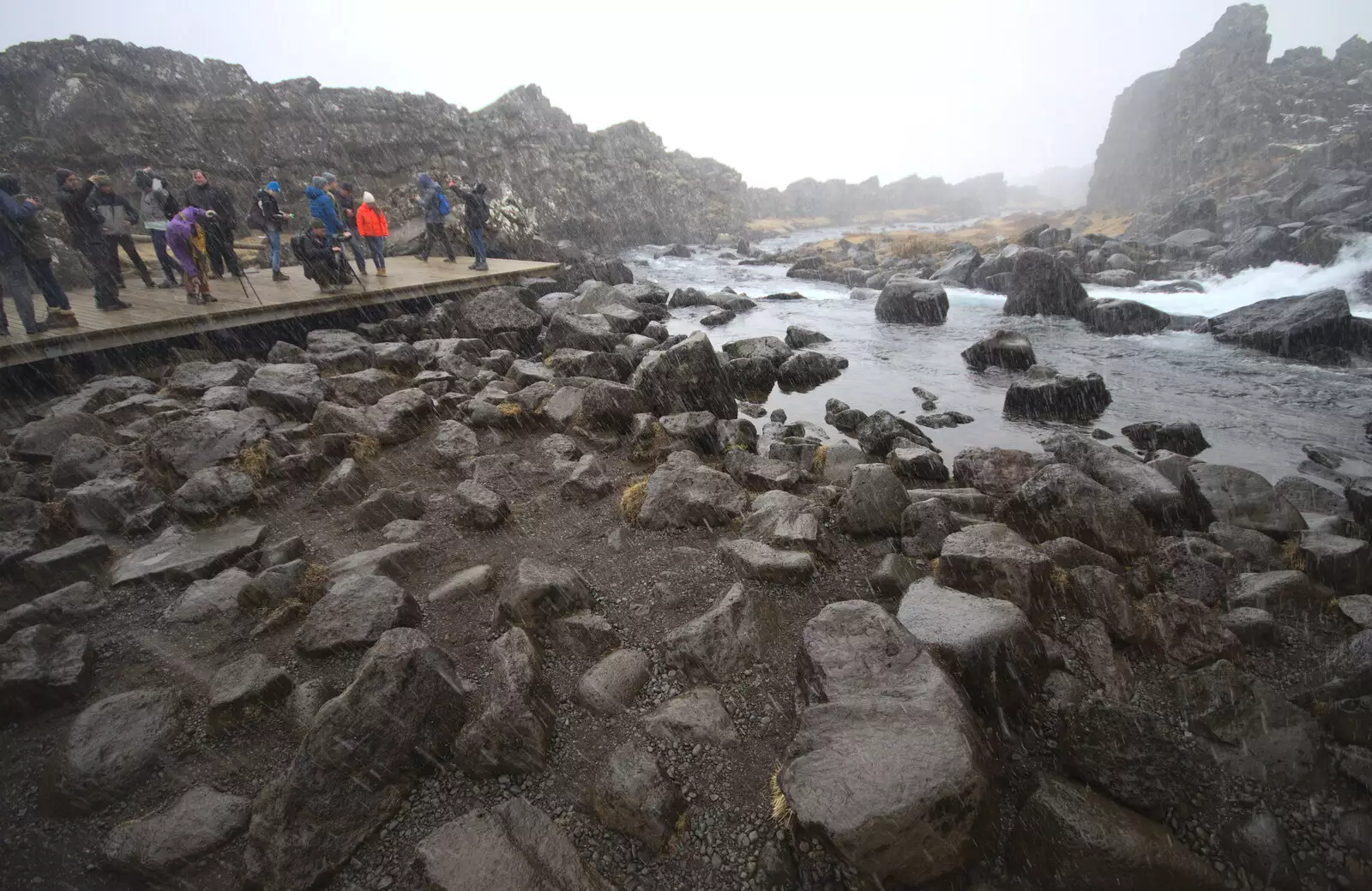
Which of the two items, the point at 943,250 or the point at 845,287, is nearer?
the point at 845,287

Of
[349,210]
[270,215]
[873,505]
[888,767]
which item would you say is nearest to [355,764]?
[888,767]

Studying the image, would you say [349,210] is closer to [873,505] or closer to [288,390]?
[288,390]

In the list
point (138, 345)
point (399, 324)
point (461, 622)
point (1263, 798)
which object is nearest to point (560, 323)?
point (399, 324)

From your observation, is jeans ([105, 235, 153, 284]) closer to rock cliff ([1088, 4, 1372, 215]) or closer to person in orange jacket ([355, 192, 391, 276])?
person in orange jacket ([355, 192, 391, 276])

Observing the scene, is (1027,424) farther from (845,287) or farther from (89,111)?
(89,111)

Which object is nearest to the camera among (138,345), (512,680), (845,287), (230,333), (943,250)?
(512,680)

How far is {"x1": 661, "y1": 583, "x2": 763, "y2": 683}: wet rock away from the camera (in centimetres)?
413

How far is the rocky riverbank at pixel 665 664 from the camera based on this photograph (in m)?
2.98

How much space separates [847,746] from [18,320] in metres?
15.9

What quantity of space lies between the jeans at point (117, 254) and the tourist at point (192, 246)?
0.89m

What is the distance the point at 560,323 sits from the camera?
41.2 feet

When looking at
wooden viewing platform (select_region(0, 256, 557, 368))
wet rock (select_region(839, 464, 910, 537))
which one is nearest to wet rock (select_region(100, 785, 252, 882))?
wet rock (select_region(839, 464, 910, 537))

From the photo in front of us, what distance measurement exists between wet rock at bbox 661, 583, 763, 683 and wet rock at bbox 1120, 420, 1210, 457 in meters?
7.69

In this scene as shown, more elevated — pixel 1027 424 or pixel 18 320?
pixel 18 320
